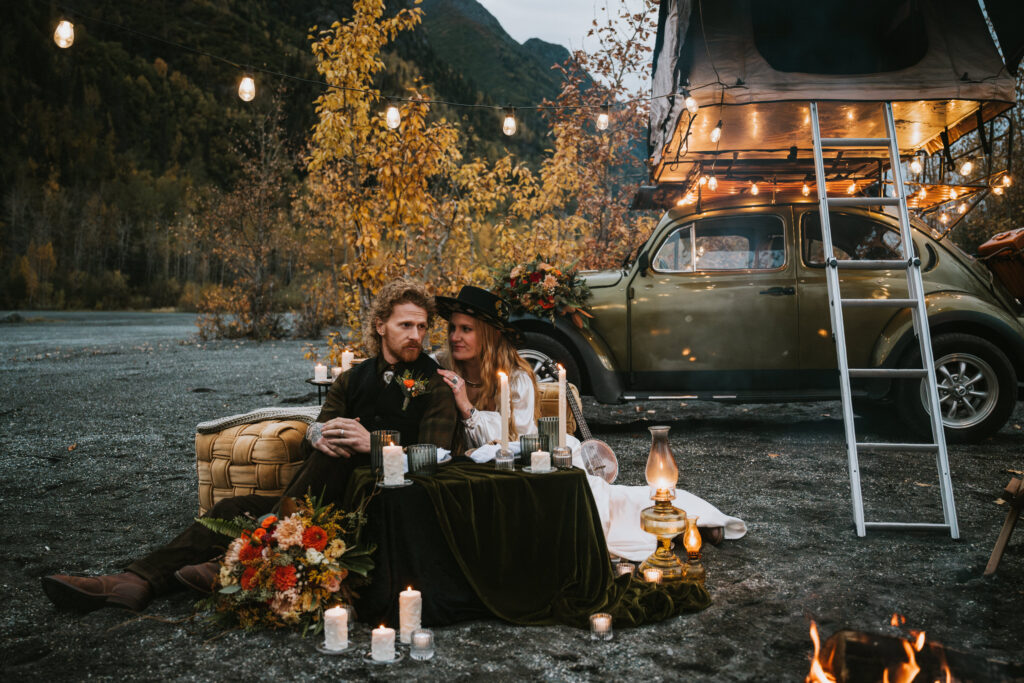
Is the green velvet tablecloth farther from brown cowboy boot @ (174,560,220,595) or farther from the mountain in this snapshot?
the mountain

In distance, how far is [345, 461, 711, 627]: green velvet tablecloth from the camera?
9.49 ft

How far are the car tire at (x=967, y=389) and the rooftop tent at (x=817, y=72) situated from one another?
187 cm

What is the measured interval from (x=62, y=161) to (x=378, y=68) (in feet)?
195

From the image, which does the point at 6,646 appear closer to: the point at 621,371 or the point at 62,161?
the point at 621,371

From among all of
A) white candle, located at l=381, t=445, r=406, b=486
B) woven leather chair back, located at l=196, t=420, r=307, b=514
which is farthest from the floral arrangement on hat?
white candle, located at l=381, t=445, r=406, b=486

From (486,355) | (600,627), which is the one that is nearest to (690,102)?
(486,355)

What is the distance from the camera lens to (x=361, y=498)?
2.92 m

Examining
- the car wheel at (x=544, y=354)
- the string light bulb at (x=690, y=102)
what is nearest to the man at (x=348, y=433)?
the string light bulb at (x=690, y=102)

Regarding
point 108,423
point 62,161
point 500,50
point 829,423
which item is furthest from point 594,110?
point 500,50

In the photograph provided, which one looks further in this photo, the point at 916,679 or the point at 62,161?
the point at 62,161

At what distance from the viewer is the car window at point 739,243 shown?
6.82m

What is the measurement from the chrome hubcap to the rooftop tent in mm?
1997

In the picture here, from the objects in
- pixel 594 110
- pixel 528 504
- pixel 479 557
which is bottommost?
pixel 479 557

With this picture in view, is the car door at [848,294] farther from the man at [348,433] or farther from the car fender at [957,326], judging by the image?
the man at [348,433]
